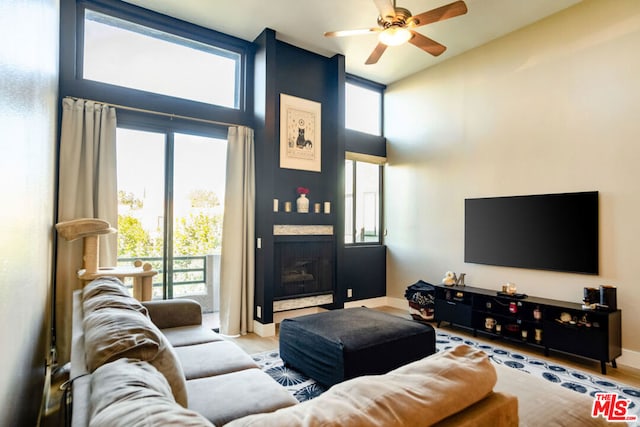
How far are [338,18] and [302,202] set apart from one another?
2177 millimetres

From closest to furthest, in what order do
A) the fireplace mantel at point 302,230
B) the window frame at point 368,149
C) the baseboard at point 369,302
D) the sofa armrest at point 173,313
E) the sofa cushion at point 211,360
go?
the sofa cushion at point 211,360
the sofa armrest at point 173,313
the fireplace mantel at point 302,230
the baseboard at point 369,302
the window frame at point 368,149

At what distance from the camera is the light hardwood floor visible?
3078 millimetres

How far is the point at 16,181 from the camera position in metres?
1.29

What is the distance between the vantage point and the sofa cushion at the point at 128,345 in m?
1.13

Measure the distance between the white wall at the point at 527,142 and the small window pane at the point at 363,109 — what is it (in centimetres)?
25

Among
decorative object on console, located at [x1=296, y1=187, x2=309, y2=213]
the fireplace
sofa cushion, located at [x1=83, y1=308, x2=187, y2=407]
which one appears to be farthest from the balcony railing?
sofa cushion, located at [x1=83, y1=308, x2=187, y2=407]

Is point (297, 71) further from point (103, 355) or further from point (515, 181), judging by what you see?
point (103, 355)

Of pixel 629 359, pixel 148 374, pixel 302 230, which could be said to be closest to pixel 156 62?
pixel 302 230

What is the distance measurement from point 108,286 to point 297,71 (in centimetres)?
368

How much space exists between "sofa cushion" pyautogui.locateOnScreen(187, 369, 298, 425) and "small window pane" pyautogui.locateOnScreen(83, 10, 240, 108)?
3297 millimetres

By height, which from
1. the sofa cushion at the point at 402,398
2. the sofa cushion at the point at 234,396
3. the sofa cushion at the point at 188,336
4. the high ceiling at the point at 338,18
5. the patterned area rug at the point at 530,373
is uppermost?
the high ceiling at the point at 338,18

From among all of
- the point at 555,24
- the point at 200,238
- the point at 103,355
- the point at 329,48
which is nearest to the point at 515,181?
the point at 555,24

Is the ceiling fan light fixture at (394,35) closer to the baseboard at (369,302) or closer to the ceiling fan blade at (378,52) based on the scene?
the ceiling fan blade at (378,52)

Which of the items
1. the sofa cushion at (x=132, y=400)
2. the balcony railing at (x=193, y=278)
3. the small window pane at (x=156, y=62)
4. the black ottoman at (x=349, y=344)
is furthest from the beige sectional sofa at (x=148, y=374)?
the small window pane at (x=156, y=62)
